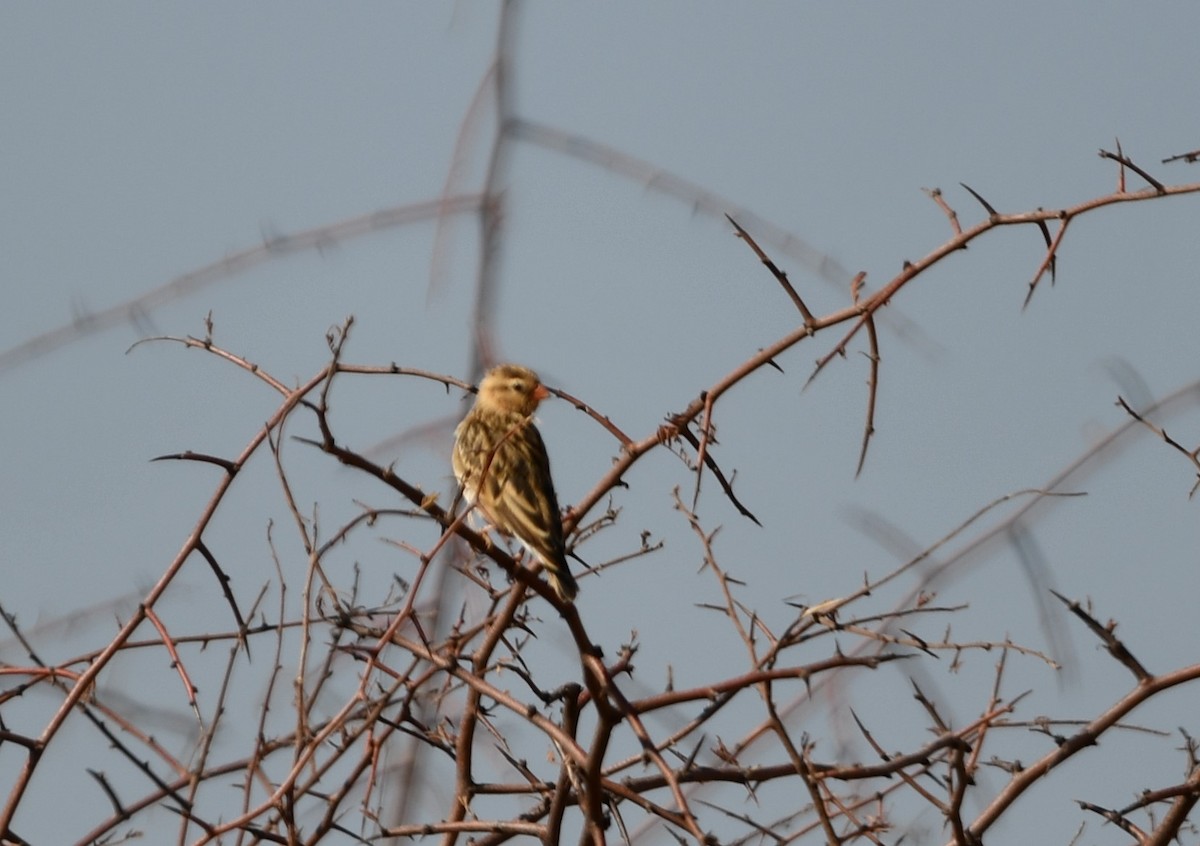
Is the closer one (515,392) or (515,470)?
(515,470)

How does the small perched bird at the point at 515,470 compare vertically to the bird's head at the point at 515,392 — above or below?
below

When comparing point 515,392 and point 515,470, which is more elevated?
point 515,392

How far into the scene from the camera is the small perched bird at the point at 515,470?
18.5 feet

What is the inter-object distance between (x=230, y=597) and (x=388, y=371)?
71cm

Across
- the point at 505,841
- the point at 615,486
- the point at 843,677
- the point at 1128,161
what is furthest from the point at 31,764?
the point at 1128,161

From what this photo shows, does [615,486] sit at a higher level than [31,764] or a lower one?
higher

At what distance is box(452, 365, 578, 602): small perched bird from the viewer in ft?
18.5

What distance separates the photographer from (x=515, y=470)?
6.73m

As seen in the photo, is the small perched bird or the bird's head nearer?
the small perched bird

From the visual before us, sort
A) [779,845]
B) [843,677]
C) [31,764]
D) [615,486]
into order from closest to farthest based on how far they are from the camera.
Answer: [779,845], [31,764], [615,486], [843,677]

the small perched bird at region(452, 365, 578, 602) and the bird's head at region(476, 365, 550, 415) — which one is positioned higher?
the bird's head at region(476, 365, 550, 415)

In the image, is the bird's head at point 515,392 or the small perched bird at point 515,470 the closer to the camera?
the small perched bird at point 515,470

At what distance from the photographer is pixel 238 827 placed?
392 centimetres

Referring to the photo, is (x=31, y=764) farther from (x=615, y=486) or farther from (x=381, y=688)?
(x=615, y=486)
